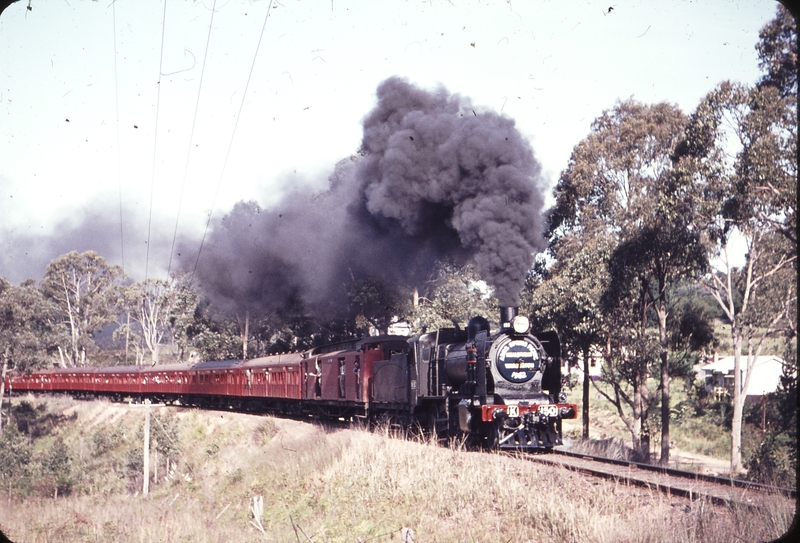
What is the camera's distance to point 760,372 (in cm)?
4547

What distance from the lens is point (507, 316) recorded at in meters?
15.9

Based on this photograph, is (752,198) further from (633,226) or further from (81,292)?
(81,292)

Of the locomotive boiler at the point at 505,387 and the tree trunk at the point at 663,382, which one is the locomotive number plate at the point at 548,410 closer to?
the locomotive boiler at the point at 505,387

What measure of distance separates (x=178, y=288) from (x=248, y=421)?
37.7m

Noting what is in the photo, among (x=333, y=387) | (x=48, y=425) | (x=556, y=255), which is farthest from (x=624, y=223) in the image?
(x=48, y=425)

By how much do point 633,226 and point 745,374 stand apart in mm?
18814

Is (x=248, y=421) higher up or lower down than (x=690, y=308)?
lower down

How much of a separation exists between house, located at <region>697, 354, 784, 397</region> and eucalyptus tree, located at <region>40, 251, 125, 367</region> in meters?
50.2

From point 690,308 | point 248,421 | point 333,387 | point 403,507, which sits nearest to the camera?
point 403,507

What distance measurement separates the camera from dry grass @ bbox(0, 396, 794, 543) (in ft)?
30.4

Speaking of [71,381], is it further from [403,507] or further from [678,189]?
[403,507]

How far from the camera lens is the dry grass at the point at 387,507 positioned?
30.4 feet

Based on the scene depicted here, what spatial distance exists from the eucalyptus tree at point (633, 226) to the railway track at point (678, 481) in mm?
7693

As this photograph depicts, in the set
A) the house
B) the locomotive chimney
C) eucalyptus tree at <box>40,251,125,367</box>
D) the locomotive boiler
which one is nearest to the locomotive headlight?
the locomotive boiler
